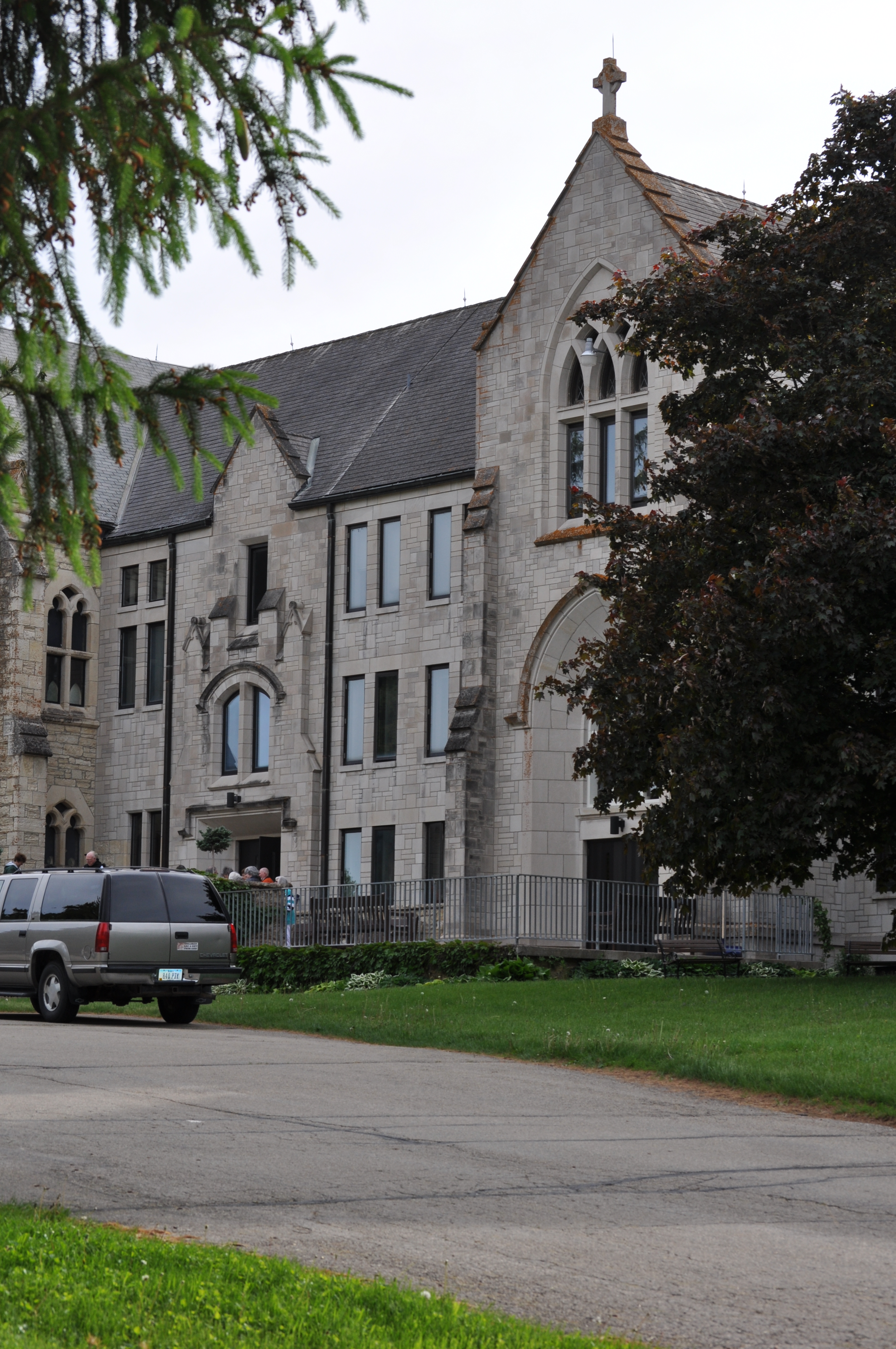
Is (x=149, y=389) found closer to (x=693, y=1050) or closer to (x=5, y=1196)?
(x=5, y=1196)

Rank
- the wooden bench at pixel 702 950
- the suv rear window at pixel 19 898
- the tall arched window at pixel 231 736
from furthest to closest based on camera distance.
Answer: the tall arched window at pixel 231 736 → the wooden bench at pixel 702 950 → the suv rear window at pixel 19 898

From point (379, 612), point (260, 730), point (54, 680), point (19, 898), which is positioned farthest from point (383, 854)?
point (19, 898)

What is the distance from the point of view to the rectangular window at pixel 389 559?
130 ft

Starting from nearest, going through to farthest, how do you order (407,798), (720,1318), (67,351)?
(720,1318) < (67,351) < (407,798)

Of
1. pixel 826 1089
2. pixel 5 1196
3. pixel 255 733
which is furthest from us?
pixel 255 733

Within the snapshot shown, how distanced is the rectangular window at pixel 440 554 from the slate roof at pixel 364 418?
83 cm

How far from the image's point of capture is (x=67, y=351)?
780 centimetres

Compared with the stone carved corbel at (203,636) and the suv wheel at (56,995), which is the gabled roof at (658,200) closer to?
the stone carved corbel at (203,636)

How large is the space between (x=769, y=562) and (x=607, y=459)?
15.6m

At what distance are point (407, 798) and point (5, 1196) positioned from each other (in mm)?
28792

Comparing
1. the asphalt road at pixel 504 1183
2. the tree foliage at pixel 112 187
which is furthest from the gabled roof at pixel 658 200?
the tree foliage at pixel 112 187

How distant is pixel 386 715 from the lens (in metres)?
39.3

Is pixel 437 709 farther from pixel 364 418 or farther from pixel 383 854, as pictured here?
pixel 364 418

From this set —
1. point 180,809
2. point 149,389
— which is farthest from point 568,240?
point 149,389
